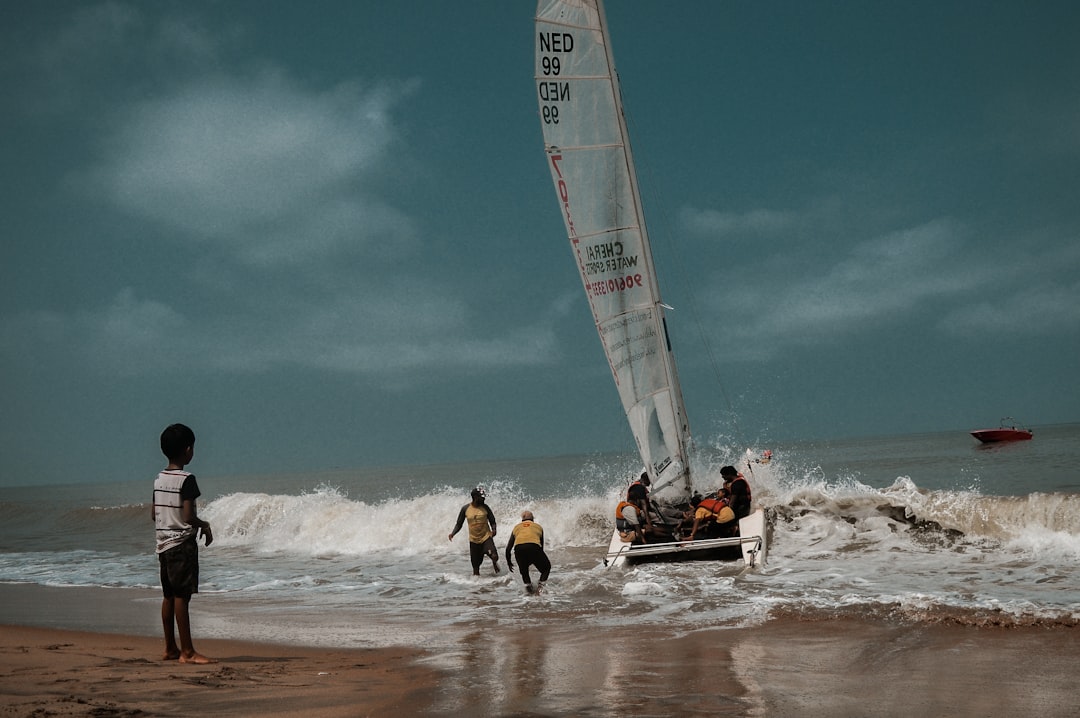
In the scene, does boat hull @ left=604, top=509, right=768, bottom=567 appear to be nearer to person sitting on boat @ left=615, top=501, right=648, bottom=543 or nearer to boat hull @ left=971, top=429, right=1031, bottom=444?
person sitting on boat @ left=615, top=501, right=648, bottom=543

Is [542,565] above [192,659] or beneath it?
beneath

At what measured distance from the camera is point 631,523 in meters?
11.6

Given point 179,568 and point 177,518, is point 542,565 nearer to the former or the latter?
point 179,568

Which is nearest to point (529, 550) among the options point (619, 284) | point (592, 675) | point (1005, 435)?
point (592, 675)

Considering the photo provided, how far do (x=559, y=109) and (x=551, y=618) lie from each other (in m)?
8.14

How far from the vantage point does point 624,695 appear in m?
5.00

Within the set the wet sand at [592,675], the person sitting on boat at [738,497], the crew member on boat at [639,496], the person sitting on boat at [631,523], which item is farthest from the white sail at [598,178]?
the wet sand at [592,675]

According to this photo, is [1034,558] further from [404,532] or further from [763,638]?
[404,532]

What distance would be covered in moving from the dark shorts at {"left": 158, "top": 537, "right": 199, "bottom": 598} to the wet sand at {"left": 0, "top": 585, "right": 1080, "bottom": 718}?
51 centimetres

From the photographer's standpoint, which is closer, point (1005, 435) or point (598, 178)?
point (598, 178)

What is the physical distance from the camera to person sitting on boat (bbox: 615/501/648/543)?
1158 centimetres

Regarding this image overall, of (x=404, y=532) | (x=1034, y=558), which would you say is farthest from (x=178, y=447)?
(x=404, y=532)

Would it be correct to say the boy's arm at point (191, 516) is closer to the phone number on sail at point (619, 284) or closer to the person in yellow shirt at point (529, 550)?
the person in yellow shirt at point (529, 550)

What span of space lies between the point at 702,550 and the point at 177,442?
811 cm
